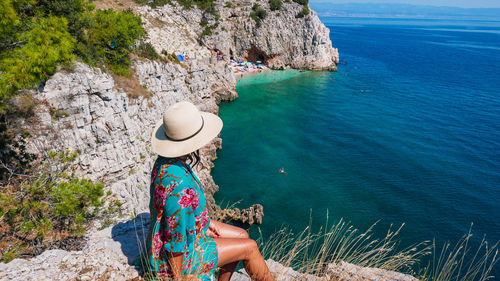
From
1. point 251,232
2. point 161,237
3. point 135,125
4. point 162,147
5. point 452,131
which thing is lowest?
point 251,232

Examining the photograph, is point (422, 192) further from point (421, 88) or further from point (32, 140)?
point (421, 88)

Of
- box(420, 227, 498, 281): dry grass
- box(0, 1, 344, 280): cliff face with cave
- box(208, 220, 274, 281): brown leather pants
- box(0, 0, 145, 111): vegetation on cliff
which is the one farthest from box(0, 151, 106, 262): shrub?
box(420, 227, 498, 281): dry grass

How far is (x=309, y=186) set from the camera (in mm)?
23188

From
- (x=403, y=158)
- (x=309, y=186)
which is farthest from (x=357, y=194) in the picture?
(x=403, y=158)

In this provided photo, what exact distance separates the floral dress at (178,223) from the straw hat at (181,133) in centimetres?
16

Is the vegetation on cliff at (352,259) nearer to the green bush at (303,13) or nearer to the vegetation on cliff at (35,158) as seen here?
the vegetation on cliff at (35,158)

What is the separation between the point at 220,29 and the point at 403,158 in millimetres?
37733

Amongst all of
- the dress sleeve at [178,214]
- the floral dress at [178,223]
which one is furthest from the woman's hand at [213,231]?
the dress sleeve at [178,214]

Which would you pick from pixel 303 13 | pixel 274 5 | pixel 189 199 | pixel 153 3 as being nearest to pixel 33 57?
pixel 189 199

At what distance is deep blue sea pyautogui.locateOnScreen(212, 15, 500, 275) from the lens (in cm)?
2025

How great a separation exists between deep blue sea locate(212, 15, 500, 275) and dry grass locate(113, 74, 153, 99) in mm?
9475

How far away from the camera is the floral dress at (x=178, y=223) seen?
342 cm

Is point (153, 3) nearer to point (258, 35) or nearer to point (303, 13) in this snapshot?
point (258, 35)

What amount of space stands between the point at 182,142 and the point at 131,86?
16593 mm
